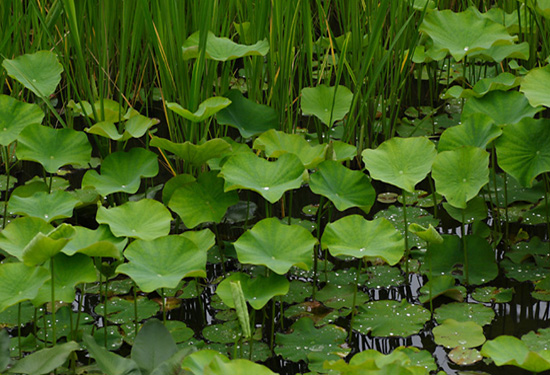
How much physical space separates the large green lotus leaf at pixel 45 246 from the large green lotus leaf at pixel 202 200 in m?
0.35

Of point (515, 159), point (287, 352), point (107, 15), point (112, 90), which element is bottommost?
point (287, 352)

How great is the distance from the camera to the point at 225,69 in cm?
211

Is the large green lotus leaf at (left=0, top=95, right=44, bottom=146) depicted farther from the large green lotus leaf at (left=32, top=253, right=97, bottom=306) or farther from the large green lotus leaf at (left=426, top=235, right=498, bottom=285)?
the large green lotus leaf at (left=426, top=235, right=498, bottom=285)

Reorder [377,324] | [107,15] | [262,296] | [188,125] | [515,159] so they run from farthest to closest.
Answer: [107,15] < [188,125] < [515,159] < [377,324] < [262,296]

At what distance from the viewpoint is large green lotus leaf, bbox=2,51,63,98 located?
6.57ft

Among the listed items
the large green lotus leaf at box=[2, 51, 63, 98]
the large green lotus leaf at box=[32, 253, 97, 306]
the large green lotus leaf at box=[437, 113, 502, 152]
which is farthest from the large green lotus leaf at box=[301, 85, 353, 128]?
the large green lotus leaf at box=[32, 253, 97, 306]

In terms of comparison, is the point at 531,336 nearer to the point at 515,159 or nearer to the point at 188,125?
the point at 515,159

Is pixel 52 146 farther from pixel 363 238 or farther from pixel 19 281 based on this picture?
Result: pixel 363 238

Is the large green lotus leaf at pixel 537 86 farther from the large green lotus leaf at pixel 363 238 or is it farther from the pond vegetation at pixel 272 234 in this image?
the large green lotus leaf at pixel 363 238

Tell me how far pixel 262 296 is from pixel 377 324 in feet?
1.00

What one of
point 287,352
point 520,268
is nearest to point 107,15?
point 287,352

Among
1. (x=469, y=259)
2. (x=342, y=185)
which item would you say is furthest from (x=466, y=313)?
(x=342, y=185)

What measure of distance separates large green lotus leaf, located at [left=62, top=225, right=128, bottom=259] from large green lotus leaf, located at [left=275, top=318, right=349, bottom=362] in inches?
16.2

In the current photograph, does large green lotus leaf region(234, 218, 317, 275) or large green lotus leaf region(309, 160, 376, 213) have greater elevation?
large green lotus leaf region(309, 160, 376, 213)
